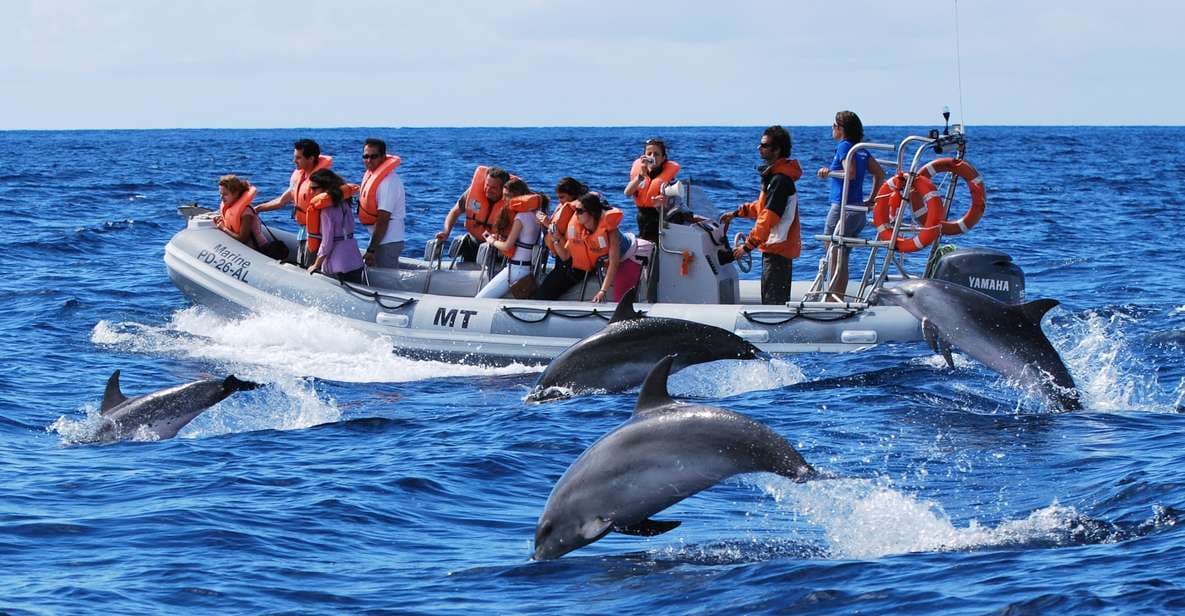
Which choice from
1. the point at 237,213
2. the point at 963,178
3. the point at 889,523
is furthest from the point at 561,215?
the point at 889,523

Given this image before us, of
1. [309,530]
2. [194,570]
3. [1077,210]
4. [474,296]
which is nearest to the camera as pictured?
[194,570]

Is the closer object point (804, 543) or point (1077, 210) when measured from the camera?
point (804, 543)

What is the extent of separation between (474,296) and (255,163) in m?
56.2

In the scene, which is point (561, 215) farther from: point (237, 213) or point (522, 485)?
point (522, 485)

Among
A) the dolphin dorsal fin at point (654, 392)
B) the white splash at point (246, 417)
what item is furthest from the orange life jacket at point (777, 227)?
the dolphin dorsal fin at point (654, 392)

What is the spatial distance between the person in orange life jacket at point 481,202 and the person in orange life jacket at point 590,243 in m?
1.08

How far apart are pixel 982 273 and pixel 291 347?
6982mm

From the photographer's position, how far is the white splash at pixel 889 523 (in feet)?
26.5

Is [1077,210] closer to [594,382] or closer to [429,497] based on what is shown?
[594,382]

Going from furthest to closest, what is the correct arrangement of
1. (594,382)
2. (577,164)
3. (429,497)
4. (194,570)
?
(577,164) → (594,382) → (429,497) → (194,570)

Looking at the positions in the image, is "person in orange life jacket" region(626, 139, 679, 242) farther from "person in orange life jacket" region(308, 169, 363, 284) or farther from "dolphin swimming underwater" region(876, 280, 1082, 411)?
"dolphin swimming underwater" region(876, 280, 1082, 411)

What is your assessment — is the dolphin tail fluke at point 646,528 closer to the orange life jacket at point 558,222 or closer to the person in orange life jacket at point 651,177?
the person in orange life jacket at point 651,177

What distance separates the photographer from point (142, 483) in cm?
1002

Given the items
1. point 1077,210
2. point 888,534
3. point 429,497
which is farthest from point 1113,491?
point 1077,210
